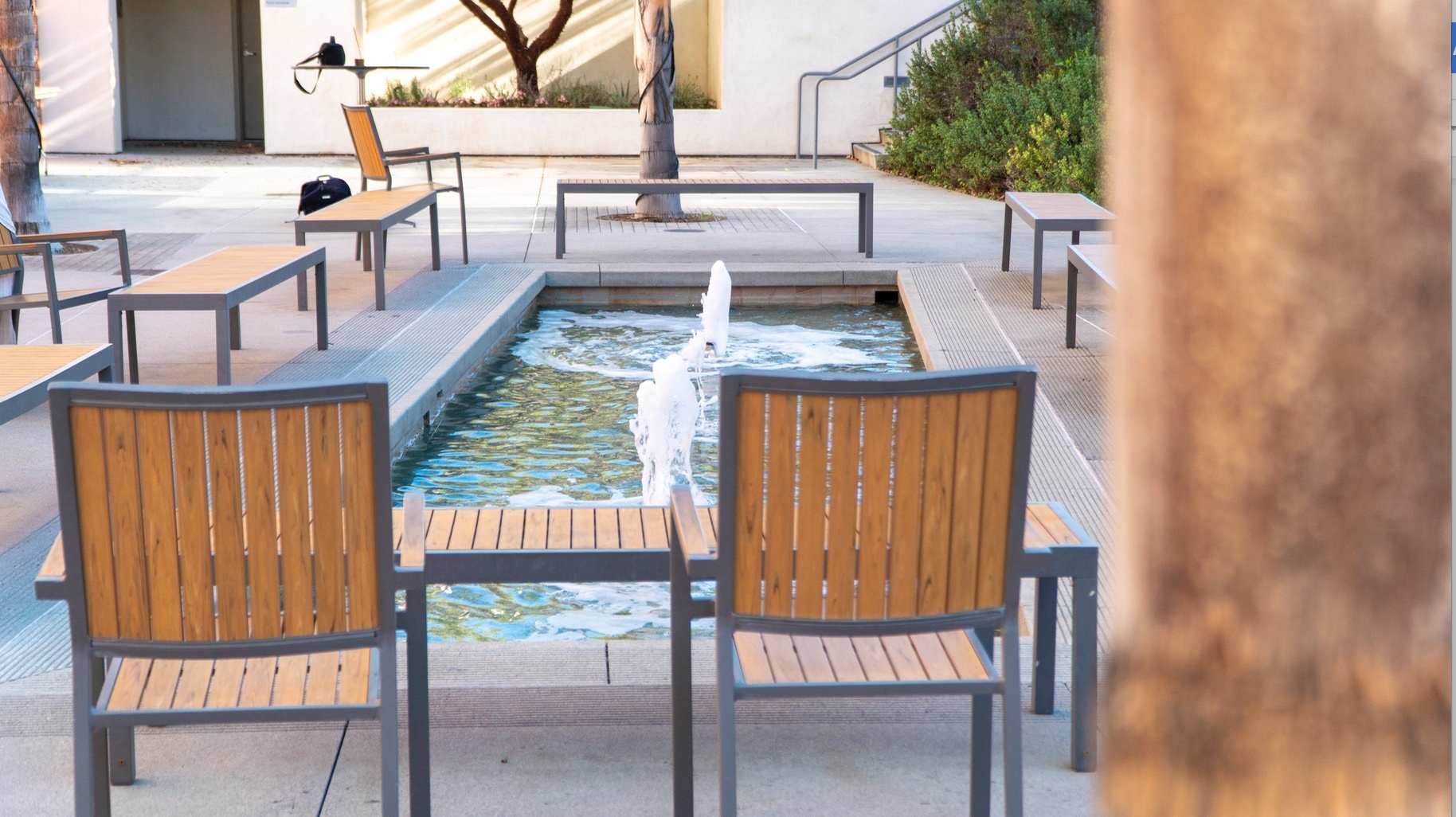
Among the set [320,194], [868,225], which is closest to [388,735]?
[868,225]

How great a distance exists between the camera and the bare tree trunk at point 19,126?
32.1 feet

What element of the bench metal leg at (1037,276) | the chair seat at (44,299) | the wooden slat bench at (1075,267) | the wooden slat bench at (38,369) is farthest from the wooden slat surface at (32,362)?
the bench metal leg at (1037,276)

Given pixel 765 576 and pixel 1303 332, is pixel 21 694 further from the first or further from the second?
pixel 1303 332

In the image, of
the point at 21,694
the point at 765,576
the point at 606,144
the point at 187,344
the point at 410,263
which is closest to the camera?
the point at 765,576

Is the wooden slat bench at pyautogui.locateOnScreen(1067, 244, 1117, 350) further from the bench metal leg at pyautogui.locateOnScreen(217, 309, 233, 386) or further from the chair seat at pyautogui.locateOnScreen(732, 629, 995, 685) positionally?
the chair seat at pyautogui.locateOnScreen(732, 629, 995, 685)

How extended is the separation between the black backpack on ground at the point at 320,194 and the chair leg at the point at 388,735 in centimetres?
798

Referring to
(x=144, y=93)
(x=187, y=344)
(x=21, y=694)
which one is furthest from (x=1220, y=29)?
(x=144, y=93)

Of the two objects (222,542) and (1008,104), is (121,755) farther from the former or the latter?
(1008,104)

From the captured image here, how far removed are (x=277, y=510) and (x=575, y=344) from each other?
5771 millimetres

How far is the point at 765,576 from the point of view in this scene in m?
2.49

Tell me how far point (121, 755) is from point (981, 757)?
164cm

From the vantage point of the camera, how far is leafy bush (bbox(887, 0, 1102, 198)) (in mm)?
13633

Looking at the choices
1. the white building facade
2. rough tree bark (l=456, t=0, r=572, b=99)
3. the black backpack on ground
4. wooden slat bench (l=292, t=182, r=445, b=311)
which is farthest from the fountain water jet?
rough tree bark (l=456, t=0, r=572, b=99)

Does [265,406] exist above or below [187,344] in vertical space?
above
